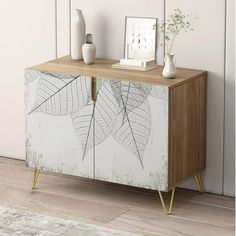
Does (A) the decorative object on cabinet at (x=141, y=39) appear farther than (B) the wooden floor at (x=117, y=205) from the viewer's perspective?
Yes

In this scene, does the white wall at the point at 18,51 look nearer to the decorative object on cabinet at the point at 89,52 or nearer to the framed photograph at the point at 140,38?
the decorative object on cabinet at the point at 89,52

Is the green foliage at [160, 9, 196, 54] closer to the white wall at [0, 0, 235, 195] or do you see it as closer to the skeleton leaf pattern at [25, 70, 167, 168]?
the white wall at [0, 0, 235, 195]

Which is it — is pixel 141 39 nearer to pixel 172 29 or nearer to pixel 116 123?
pixel 172 29

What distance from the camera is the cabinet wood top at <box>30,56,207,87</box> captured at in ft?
13.3

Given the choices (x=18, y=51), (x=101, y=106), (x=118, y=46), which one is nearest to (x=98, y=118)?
(x=101, y=106)

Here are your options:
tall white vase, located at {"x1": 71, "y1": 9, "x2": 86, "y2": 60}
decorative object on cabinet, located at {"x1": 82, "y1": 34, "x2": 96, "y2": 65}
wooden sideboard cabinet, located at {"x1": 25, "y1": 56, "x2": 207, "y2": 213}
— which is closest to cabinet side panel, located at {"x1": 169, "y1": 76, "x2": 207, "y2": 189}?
wooden sideboard cabinet, located at {"x1": 25, "y1": 56, "x2": 207, "y2": 213}

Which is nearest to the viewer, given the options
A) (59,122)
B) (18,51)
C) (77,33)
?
(59,122)

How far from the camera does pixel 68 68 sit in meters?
4.30

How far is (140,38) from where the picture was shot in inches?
173

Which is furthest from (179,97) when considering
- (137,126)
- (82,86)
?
(82,86)

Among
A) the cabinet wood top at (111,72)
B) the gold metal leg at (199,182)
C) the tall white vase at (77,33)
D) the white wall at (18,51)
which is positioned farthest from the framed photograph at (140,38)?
the gold metal leg at (199,182)

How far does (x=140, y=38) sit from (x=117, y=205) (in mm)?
889

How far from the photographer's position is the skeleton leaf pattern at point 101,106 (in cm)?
406

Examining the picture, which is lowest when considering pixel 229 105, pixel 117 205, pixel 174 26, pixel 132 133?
pixel 117 205
